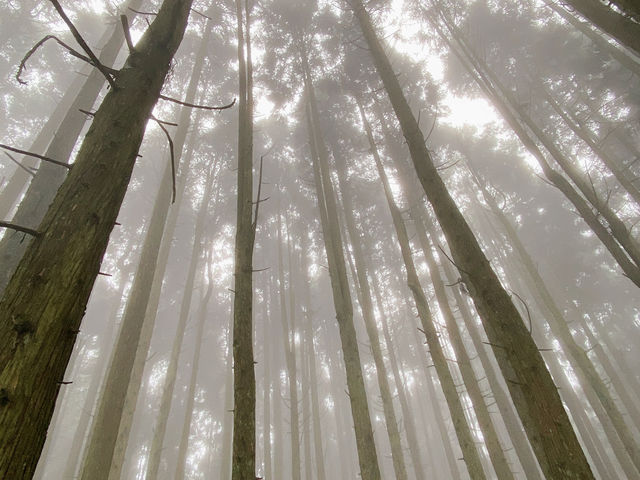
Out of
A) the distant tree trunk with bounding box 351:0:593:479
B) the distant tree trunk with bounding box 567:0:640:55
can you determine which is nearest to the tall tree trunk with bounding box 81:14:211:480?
the distant tree trunk with bounding box 351:0:593:479

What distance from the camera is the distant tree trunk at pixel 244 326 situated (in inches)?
109

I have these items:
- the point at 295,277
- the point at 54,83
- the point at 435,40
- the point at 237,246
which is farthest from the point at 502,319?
the point at 54,83

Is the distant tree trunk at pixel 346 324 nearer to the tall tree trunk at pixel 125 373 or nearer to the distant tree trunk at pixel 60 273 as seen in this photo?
the tall tree trunk at pixel 125 373

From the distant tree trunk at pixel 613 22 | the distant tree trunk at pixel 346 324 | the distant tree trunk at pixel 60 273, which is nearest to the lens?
the distant tree trunk at pixel 60 273

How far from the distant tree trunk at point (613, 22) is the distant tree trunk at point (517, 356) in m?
2.67

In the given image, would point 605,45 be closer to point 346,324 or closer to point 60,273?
point 346,324

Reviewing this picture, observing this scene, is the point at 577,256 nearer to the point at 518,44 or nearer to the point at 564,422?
the point at 518,44

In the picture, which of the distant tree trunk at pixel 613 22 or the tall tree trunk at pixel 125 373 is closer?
the distant tree trunk at pixel 613 22

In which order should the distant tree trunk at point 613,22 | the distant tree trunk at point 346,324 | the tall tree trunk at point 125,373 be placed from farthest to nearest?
the distant tree trunk at point 346,324, the tall tree trunk at point 125,373, the distant tree trunk at point 613,22

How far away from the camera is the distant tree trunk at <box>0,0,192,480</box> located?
3.61 feet

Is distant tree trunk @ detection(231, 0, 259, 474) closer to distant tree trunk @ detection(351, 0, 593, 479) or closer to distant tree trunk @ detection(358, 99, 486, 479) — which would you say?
distant tree trunk @ detection(351, 0, 593, 479)

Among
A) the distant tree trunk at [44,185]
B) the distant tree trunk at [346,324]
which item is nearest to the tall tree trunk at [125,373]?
the distant tree trunk at [44,185]

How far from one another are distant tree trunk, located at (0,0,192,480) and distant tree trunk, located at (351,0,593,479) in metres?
3.02

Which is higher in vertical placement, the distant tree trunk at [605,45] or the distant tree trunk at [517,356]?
the distant tree trunk at [605,45]
